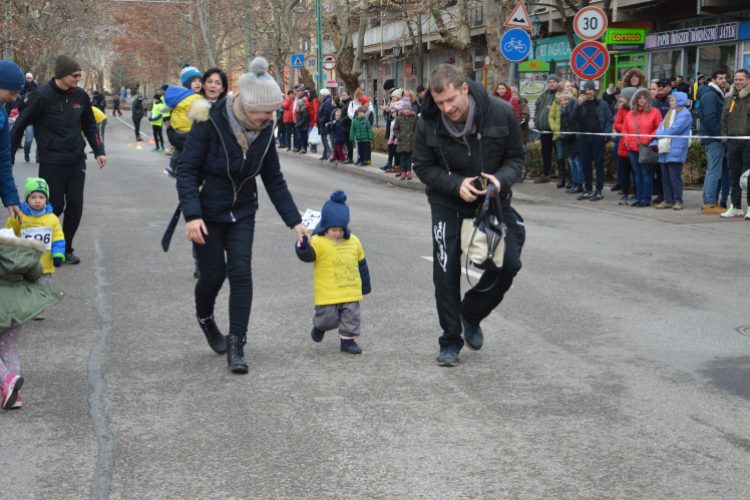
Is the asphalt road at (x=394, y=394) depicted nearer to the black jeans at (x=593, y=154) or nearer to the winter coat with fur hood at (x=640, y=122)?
the winter coat with fur hood at (x=640, y=122)

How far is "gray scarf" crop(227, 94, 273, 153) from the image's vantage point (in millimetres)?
5320

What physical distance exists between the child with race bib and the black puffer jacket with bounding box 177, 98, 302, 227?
8.20ft

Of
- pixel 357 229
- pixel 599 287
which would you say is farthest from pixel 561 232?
pixel 599 287

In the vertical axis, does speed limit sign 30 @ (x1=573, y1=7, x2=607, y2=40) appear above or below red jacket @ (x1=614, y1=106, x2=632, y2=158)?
above

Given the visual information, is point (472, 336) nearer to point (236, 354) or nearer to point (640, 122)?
point (236, 354)

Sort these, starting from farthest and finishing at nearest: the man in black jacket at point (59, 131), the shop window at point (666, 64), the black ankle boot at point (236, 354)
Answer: the shop window at point (666, 64) < the man in black jacket at point (59, 131) < the black ankle boot at point (236, 354)

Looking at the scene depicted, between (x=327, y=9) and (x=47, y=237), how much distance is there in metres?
39.8

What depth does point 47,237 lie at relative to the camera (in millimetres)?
7477

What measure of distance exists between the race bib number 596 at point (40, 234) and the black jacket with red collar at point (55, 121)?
4.73 ft

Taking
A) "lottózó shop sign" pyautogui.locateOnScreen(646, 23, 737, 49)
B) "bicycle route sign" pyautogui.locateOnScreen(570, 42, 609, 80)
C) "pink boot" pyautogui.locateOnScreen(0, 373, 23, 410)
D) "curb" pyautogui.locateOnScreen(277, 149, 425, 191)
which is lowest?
"curb" pyautogui.locateOnScreen(277, 149, 425, 191)

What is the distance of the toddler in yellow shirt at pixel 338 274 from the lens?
591cm

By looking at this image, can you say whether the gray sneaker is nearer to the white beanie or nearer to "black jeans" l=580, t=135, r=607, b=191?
the white beanie

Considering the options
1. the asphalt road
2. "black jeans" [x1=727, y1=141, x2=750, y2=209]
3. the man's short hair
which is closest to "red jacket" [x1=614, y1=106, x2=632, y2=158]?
"black jeans" [x1=727, y1=141, x2=750, y2=209]

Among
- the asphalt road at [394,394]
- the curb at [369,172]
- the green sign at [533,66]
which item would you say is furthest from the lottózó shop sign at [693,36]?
the asphalt road at [394,394]
